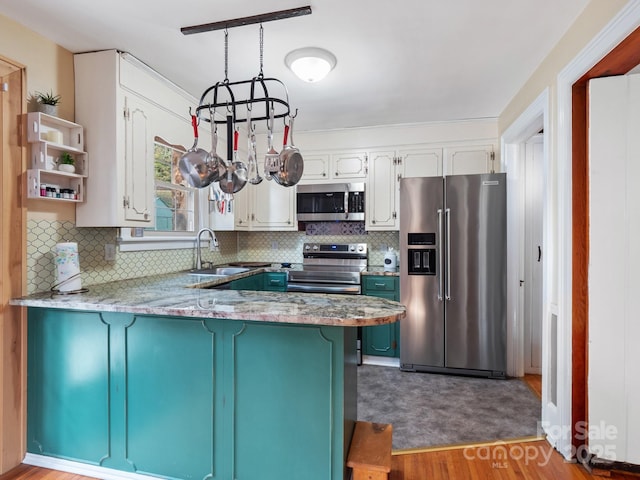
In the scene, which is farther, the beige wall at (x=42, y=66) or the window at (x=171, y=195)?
the window at (x=171, y=195)

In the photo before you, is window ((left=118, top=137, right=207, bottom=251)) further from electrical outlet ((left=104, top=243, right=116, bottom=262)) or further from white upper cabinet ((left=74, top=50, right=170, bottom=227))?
white upper cabinet ((left=74, top=50, right=170, bottom=227))

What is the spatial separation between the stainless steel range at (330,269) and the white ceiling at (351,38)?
1699 millimetres

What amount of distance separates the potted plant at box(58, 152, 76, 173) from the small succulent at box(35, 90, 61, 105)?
0.30m

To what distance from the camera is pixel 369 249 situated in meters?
4.17

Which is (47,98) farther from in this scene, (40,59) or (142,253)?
(142,253)

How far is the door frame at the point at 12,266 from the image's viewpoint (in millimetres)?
1906

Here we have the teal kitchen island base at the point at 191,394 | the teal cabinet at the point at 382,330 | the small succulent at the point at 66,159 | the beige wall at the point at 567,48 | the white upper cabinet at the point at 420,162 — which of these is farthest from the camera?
the white upper cabinet at the point at 420,162

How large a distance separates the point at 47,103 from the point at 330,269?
2.74 metres

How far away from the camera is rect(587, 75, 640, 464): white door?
188 cm

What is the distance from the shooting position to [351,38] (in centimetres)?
215

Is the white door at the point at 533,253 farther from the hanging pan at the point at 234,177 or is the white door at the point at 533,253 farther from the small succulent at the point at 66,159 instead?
the small succulent at the point at 66,159

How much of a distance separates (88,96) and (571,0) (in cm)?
289

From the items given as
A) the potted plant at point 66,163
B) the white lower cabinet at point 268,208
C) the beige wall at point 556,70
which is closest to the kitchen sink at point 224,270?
the white lower cabinet at point 268,208

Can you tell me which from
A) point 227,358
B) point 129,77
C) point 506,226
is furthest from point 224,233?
point 506,226
